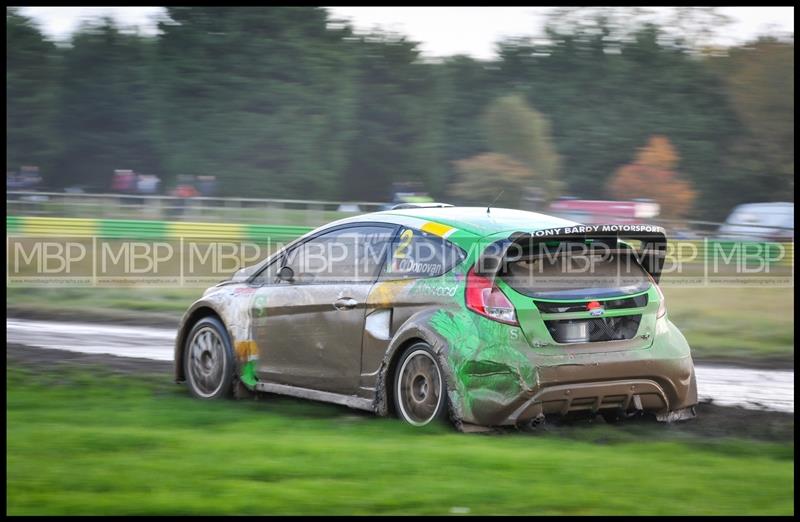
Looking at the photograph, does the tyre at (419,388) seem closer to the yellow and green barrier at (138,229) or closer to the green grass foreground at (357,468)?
the green grass foreground at (357,468)

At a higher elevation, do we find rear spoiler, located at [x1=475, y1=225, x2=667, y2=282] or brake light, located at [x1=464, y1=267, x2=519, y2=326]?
rear spoiler, located at [x1=475, y1=225, x2=667, y2=282]

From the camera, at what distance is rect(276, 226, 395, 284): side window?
7851mm

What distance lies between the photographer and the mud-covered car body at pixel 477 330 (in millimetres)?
6910

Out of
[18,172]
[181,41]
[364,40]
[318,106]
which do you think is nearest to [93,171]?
[18,172]

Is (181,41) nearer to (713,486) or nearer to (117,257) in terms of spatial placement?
(117,257)

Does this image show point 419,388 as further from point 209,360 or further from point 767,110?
point 767,110

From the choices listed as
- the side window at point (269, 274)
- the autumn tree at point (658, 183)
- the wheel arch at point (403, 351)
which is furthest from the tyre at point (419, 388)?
the autumn tree at point (658, 183)

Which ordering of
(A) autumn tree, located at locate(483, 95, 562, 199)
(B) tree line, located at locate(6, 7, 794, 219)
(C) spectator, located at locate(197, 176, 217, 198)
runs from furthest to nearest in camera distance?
(B) tree line, located at locate(6, 7, 794, 219), (C) spectator, located at locate(197, 176, 217, 198), (A) autumn tree, located at locate(483, 95, 562, 199)

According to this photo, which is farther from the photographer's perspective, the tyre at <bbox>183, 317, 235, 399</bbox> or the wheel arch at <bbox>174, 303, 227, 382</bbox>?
the wheel arch at <bbox>174, 303, 227, 382</bbox>

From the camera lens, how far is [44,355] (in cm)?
1118

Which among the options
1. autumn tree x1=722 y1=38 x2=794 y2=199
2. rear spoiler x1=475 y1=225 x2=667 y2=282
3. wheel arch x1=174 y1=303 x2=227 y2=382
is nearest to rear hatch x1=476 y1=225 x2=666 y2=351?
rear spoiler x1=475 y1=225 x2=667 y2=282

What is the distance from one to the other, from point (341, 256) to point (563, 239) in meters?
1.68

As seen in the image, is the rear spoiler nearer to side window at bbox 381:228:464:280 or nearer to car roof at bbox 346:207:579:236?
car roof at bbox 346:207:579:236

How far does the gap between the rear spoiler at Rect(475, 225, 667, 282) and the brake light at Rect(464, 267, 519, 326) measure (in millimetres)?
66
